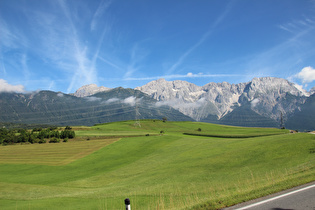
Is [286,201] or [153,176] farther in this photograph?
[153,176]

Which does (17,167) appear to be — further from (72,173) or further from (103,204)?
(103,204)

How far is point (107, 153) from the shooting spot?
223ft

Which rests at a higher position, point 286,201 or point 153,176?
point 286,201

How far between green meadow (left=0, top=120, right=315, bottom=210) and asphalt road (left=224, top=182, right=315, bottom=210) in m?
0.76

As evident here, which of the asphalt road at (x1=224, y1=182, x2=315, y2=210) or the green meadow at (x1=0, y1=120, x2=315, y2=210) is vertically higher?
the asphalt road at (x1=224, y1=182, x2=315, y2=210)

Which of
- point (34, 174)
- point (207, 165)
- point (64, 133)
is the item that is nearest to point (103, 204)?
point (207, 165)

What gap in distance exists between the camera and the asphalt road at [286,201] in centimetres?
1011

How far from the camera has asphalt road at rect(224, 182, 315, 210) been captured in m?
10.1

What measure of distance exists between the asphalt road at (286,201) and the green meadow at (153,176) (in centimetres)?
76

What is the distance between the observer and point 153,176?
1351 inches

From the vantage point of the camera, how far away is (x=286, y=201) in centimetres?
1080

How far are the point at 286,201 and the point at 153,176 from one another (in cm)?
2574

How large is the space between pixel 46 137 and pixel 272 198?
111 m

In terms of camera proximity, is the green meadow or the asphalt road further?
the green meadow
